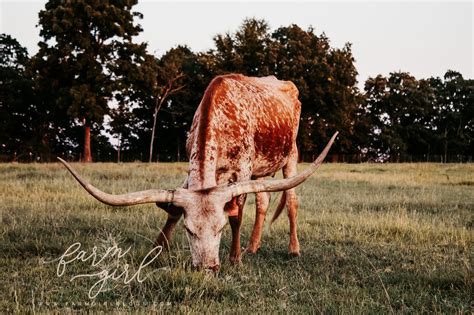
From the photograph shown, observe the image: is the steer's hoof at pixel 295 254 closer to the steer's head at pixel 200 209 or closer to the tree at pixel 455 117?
the steer's head at pixel 200 209

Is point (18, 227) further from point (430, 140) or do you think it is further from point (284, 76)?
point (430, 140)

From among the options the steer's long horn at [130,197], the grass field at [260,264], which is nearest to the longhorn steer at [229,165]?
the steer's long horn at [130,197]

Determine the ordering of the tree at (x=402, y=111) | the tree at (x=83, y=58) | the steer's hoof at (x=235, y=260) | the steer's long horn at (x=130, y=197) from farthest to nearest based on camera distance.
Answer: the tree at (x=402, y=111)
the tree at (x=83, y=58)
the steer's hoof at (x=235, y=260)
the steer's long horn at (x=130, y=197)

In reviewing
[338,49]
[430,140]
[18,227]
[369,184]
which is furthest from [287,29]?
[18,227]

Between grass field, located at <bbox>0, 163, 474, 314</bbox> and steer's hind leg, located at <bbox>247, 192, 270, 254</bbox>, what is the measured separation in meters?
0.15

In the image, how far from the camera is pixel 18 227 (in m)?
7.29

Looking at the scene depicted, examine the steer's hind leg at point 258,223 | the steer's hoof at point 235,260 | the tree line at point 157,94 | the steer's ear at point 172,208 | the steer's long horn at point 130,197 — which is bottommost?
the steer's hoof at point 235,260

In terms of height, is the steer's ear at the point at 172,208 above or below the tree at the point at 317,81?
below

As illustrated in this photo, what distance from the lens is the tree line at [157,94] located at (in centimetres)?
3950

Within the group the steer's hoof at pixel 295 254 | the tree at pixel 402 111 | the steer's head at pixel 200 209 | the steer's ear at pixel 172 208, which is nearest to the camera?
the steer's head at pixel 200 209

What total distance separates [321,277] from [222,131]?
2.04m

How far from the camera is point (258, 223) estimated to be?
7.36 m

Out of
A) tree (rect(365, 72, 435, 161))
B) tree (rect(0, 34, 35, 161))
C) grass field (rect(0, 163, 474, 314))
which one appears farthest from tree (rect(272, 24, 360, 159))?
grass field (rect(0, 163, 474, 314))

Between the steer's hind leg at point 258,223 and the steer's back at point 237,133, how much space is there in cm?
42
